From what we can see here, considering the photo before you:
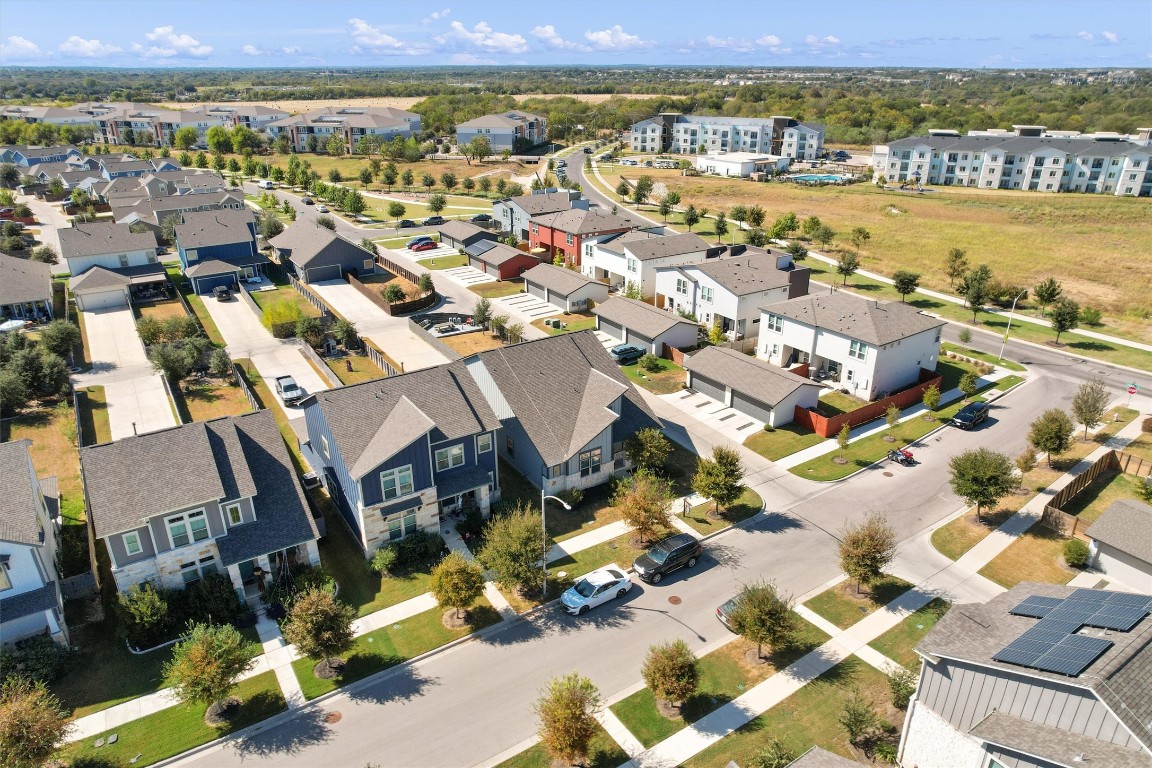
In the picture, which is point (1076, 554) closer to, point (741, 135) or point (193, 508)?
point (193, 508)

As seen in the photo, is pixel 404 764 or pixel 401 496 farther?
pixel 401 496

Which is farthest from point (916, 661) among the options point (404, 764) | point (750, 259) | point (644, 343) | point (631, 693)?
point (750, 259)

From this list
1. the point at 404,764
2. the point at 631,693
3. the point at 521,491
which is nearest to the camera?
the point at 404,764

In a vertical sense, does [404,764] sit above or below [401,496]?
below

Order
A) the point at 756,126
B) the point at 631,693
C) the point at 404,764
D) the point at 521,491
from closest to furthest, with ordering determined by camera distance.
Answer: the point at 404,764 < the point at 631,693 < the point at 521,491 < the point at 756,126

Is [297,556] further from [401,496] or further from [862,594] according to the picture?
[862,594]
